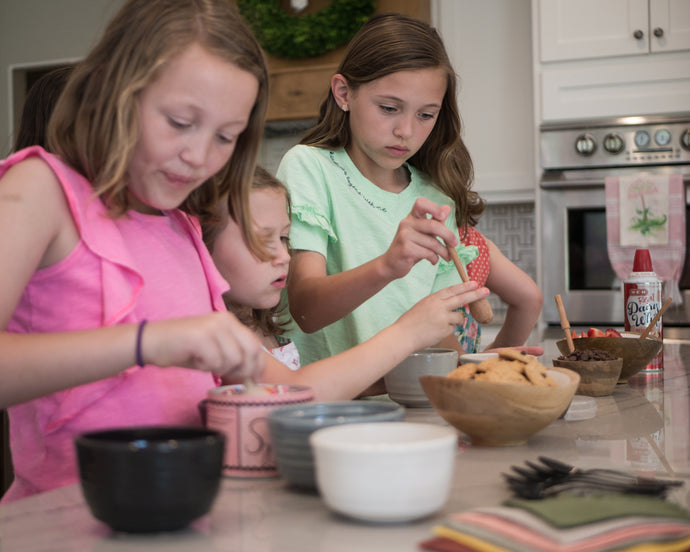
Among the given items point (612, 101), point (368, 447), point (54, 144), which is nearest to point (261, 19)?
point (612, 101)

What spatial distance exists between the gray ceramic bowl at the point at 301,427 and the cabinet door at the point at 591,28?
2.66 meters

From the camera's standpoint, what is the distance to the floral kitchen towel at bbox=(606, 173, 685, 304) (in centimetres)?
289

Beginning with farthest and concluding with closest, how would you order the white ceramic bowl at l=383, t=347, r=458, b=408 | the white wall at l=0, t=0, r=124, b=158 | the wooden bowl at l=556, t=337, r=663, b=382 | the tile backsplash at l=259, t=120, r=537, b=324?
the white wall at l=0, t=0, r=124, b=158 → the tile backsplash at l=259, t=120, r=537, b=324 → the wooden bowl at l=556, t=337, r=663, b=382 → the white ceramic bowl at l=383, t=347, r=458, b=408

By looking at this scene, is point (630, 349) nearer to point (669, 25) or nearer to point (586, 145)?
point (586, 145)

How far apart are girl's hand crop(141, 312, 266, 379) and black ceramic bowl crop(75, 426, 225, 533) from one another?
0.36ft

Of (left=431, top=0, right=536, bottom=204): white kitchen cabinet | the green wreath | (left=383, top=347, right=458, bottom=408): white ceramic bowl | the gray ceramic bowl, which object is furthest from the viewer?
the green wreath

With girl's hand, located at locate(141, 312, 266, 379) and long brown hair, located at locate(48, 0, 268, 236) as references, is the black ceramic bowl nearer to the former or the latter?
girl's hand, located at locate(141, 312, 266, 379)

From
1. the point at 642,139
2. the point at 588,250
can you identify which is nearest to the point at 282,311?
the point at 588,250

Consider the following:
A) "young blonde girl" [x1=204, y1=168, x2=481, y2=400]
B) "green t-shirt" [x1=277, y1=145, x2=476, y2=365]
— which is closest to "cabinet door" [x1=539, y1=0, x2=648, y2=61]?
"green t-shirt" [x1=277, y1=145, x2=476, y2=365]

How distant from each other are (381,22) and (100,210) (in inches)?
35.2

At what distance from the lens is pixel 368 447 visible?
56 centimetres

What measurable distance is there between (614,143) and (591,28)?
0.46 metres

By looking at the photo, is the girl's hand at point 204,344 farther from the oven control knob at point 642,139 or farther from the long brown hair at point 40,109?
the oven control knob at point 642,139

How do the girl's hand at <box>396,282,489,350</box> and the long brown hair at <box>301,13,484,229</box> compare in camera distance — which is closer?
the girl's hand at <box>396,282,489,350</box>
